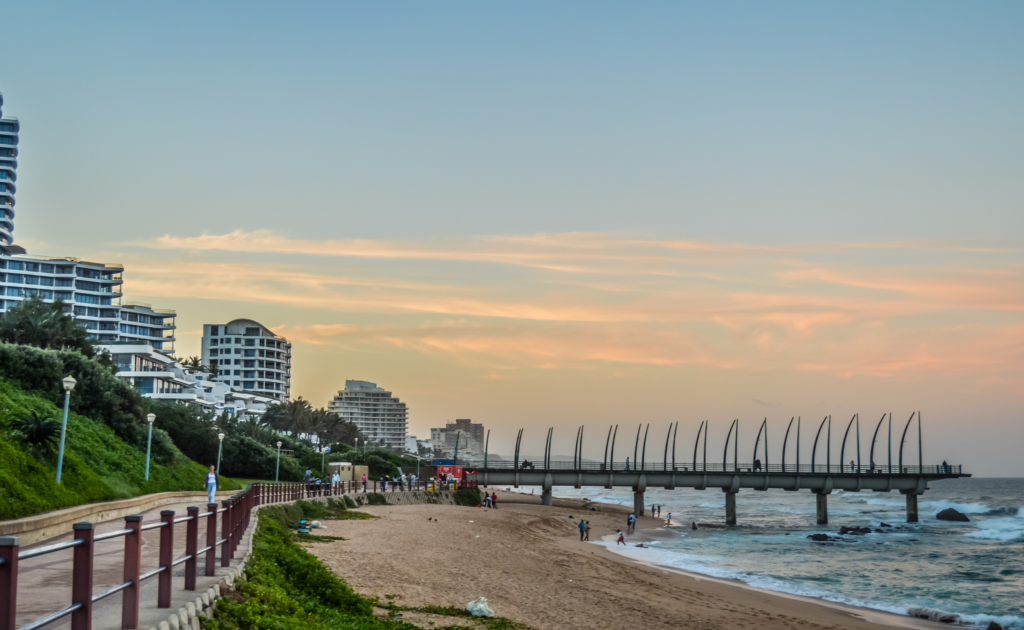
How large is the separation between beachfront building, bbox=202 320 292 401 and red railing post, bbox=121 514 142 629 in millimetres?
165333

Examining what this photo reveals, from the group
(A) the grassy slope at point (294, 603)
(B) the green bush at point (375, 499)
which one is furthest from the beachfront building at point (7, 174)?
(A) the grassy slope at point (294, 603)

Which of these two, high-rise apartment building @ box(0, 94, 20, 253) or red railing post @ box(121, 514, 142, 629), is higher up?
high-rise apartment building @ box(0, 94, 20, 253)

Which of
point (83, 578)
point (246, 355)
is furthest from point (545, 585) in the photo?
point (246, 355)

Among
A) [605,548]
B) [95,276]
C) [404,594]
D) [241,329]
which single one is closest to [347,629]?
[404,594]

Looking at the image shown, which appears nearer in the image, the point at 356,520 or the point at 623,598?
the point at 623,598

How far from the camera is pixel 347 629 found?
13367mm

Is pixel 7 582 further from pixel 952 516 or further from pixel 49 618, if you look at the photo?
pixel 952 516

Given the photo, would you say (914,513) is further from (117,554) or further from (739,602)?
(117,554)

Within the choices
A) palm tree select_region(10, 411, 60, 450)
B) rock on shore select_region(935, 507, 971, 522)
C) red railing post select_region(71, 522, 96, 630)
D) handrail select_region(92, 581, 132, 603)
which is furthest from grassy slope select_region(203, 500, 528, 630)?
rock on shore select_region(935, 507, 971, 522)

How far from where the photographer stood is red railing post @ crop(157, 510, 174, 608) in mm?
7942

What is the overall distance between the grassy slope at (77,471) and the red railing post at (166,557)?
14.9 metres

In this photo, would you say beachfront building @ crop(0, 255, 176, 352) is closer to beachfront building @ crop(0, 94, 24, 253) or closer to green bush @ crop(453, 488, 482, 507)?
beachfront building @ crop(0, 94, 24, 253)

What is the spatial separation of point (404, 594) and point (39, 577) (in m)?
10.8

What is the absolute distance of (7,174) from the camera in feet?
456
